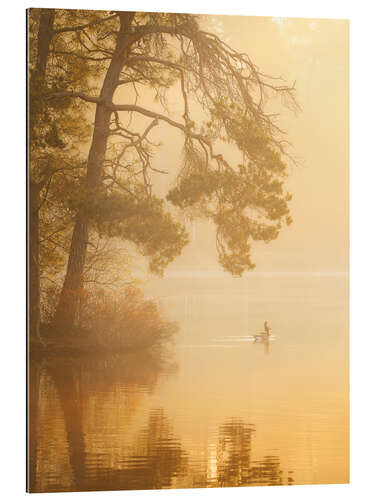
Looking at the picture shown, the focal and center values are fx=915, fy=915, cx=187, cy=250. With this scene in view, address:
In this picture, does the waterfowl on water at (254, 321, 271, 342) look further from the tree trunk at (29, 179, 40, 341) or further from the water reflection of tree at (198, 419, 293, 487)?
the tree trunk at (29, 179, 40, 341)

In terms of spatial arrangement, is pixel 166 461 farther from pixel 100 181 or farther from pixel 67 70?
pixel 67 70

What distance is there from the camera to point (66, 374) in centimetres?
723

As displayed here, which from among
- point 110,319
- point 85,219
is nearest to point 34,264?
point 85,219

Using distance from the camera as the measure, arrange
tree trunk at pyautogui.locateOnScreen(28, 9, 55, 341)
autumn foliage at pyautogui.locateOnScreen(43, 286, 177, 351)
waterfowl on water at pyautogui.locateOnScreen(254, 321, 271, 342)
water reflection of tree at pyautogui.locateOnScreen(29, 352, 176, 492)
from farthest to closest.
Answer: waterfowl on water at pyautogui.locateOnScreen(254, 321, 271, 342)
autumn foliage at pyautogui.locateOnScreen(43, 286, 177, 351)
tree trunk at pyautogui.locateOnScreen(28, 9, 55, 341)
water reflection of tree at pyautogui.locateOnScreen(29, 352, 176, 492)

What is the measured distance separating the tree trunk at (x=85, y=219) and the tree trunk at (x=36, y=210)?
0.61 feet

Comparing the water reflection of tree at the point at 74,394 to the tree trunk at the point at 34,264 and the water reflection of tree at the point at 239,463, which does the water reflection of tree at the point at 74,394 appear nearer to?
the tree trunk at the point at 34,264

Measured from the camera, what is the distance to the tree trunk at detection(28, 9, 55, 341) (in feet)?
23.5

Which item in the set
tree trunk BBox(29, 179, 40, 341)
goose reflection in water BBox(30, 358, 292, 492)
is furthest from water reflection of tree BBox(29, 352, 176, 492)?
tree trunk BBox(29, 179, 40, 341)

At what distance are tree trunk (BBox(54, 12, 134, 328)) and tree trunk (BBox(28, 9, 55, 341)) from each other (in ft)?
0.61

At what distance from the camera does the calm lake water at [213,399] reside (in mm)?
7090

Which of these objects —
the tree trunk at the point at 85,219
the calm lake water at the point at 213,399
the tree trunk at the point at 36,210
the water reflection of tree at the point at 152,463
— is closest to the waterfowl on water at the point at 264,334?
the calm lake water at the point at 213,399

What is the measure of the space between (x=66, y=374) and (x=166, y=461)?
1.04 metres
